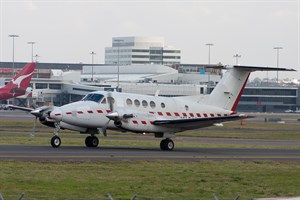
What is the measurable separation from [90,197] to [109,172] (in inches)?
263

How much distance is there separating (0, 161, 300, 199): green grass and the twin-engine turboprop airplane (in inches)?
307

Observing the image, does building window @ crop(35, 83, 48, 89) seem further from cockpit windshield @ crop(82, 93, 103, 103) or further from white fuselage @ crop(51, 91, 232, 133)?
cockpit windshield @ crop(82, 93, 103, 103)

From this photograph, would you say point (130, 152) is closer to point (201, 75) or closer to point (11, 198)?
point (11, 198)

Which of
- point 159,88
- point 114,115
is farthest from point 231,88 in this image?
point 159,88

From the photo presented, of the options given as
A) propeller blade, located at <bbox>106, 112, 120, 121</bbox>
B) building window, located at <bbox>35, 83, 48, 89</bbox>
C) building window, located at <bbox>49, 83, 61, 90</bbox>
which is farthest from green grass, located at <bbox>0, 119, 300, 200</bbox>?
building window, located at <bbox>35, 83, 48, 89</bbox>

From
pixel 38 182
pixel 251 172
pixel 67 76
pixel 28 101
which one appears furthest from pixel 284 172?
pixel 67 76

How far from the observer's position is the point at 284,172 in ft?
109

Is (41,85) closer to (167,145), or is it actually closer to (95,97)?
(95,97)

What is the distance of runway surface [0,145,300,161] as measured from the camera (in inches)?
1385

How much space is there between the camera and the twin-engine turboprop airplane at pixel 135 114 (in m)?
41.5

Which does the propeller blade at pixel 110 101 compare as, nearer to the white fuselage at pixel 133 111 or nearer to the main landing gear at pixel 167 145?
the white fuselage at pixel 133 111

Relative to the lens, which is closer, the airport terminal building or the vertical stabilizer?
the vertical stabilizer

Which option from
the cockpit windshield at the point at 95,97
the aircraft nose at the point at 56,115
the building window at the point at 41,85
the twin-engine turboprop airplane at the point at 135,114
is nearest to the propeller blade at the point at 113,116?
the twin-engine turboprop airplane at the point at 135,114

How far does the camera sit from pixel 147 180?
28.8 metres
